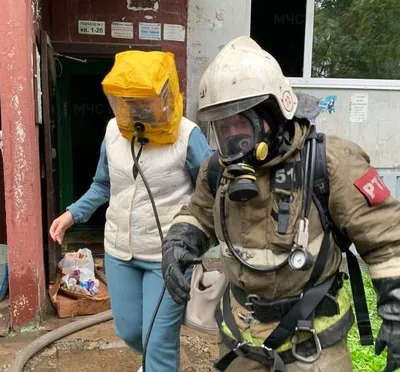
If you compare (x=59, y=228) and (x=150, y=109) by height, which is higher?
(x=150, y=109)

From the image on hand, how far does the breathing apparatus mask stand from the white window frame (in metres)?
4.10

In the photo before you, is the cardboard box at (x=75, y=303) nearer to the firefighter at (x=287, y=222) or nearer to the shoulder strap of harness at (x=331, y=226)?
the firefighter at (x=287, y=222)

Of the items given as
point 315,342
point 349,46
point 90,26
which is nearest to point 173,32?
point 90,26

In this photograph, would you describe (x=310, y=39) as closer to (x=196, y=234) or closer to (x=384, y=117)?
(x=384, y=117)


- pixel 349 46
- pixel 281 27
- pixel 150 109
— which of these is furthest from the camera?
pixel 281 27

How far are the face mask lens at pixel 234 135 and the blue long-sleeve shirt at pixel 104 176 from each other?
884 millimetres

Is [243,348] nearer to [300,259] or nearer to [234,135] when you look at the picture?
[300,259]

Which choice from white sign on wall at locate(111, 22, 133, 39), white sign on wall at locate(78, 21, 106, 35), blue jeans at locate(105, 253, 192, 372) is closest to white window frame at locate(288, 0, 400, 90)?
white sign on wall at locate(111, 22, 133, 39)

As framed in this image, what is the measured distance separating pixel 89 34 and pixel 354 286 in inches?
163

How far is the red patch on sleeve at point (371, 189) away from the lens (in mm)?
1676

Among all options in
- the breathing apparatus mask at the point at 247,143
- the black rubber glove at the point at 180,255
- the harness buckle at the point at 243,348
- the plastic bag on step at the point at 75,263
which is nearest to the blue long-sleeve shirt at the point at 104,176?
the black rubber glove at the point at 180,255

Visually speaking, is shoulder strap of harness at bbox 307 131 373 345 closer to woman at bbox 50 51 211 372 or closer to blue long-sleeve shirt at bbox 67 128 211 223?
woman at bbox 50 51 211 372

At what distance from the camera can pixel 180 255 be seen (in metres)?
2.00

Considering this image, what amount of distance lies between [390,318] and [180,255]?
777mm
